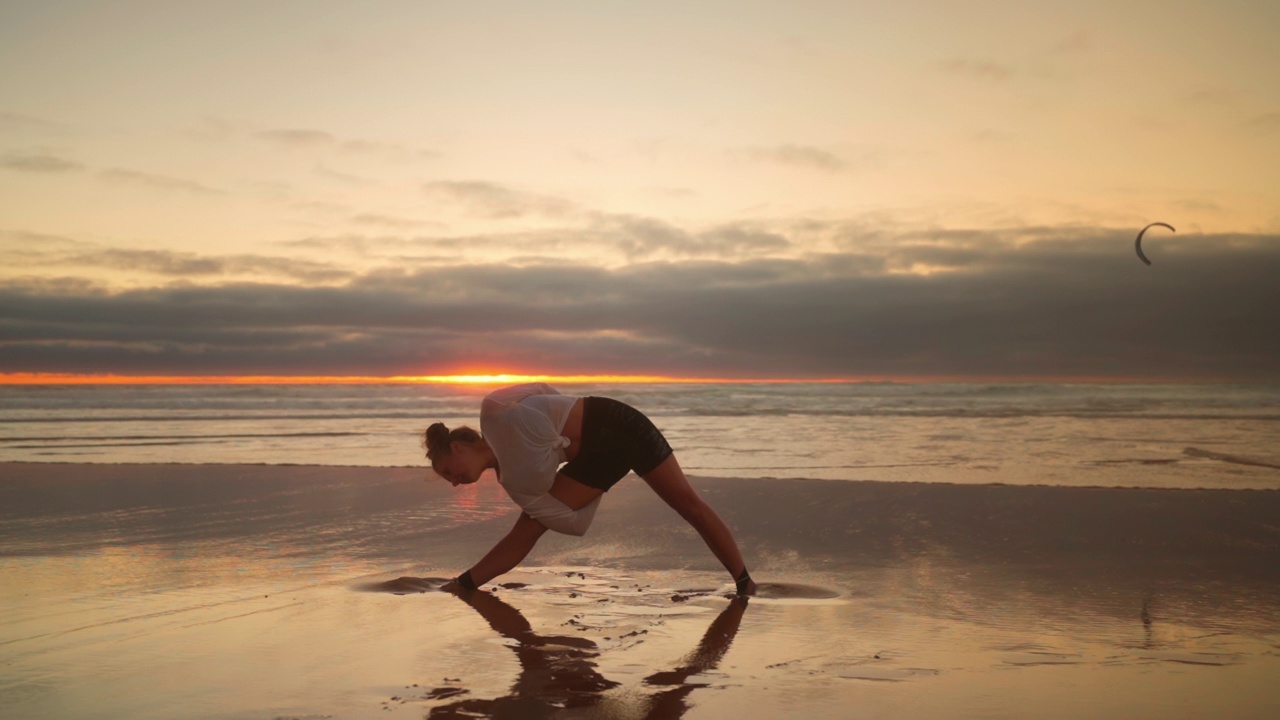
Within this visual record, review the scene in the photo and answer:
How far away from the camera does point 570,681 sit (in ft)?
10.6

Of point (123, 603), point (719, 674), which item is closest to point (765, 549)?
point (719, 674)

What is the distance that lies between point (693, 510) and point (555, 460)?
2.65 ft

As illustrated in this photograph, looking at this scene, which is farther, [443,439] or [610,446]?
[610,446]

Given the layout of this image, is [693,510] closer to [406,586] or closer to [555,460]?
[555,460]

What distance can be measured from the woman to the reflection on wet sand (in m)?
0.62

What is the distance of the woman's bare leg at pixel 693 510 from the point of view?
15.3 feet

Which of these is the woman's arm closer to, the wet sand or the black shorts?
the wet sand

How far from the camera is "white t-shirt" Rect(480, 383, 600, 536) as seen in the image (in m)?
4.26

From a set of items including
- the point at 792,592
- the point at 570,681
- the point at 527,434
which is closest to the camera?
the point at 570,681

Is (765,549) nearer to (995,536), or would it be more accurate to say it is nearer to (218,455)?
(995,536)

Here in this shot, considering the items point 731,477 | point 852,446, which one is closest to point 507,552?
point 731,477

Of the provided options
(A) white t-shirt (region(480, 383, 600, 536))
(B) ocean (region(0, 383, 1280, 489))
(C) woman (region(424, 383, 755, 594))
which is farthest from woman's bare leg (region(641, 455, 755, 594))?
(B) ocean (region(0, 383, 1280, 489))

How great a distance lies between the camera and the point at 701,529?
4777mm

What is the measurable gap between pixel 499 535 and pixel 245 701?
12.0 ft
